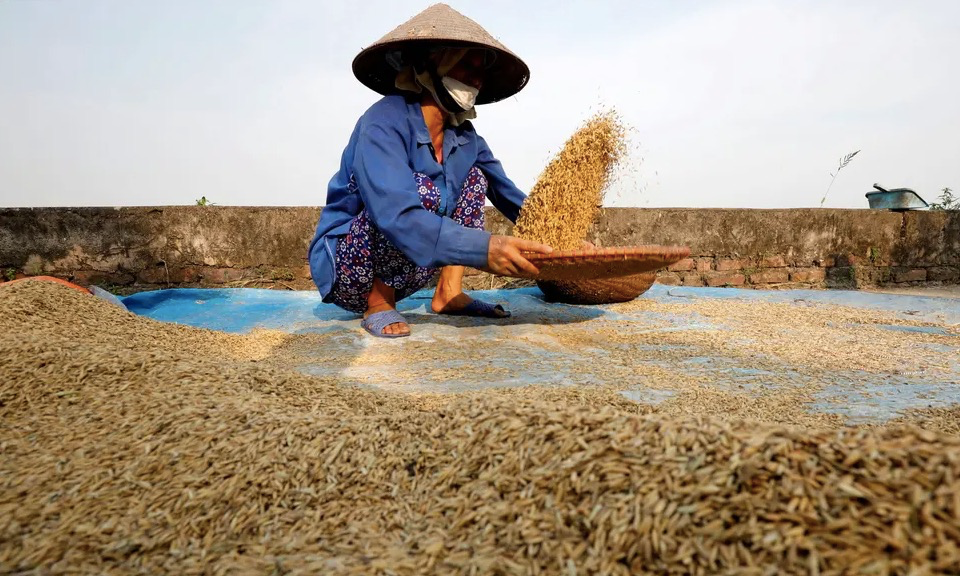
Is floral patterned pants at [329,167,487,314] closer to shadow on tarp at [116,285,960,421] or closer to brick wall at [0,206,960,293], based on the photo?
shadow on tarp at [116,285,960,421]

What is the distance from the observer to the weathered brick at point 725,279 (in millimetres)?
4734

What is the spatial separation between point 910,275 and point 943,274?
0.37 metres

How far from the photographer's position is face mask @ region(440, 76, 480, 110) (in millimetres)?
2557

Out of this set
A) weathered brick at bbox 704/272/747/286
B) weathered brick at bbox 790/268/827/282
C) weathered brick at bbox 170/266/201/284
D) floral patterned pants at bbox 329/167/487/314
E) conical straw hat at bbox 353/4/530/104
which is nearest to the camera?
conical straw hat at bbox 353/4/530/104

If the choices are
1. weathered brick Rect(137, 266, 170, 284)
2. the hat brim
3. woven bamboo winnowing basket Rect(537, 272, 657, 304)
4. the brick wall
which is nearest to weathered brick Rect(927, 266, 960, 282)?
the brick wall

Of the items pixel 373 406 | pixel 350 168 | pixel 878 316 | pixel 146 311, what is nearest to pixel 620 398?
pixel 373 406

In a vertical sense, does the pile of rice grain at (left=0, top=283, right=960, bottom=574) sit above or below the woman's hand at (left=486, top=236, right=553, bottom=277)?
below

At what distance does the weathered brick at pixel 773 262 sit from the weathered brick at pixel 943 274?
1589 millimetres

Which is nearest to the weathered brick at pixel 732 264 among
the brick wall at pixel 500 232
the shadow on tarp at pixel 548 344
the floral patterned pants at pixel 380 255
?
the brick wall at pixel 500 232

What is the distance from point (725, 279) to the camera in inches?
188

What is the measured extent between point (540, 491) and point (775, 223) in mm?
4697

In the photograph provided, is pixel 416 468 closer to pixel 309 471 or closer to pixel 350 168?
pixel 309 471

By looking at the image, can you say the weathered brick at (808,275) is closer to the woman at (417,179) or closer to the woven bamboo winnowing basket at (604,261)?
the woven bamboo winnowing basket at (604,261)

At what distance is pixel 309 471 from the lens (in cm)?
111
